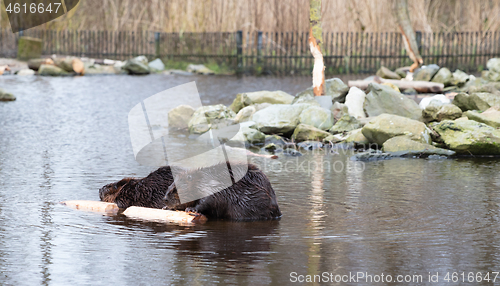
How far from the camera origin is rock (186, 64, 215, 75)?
27.5 meters

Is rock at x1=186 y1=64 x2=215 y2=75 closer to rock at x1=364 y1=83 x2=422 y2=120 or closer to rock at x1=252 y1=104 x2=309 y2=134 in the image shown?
rock at x1=364 y1=83 x2=422 y2=120

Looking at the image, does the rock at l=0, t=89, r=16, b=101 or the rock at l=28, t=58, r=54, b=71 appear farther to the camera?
the rock at l=28, t=58, r=54, b=71

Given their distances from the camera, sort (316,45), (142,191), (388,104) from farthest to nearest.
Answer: (316,45) < (388,104) < (142,191)

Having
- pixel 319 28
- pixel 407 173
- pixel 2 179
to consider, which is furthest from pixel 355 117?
pixel 2 179

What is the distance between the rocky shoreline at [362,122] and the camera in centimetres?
1002

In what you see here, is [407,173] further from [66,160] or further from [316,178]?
[66,160]

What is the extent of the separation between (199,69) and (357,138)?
1752 centimetres

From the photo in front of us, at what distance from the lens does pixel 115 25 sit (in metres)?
34.7

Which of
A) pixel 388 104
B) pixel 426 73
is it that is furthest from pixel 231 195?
pixel 426 73

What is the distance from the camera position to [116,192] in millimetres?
6492

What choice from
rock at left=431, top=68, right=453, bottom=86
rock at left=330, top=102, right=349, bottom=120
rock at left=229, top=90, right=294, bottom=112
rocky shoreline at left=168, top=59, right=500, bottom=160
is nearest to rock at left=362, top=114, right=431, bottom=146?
rocky shoreline at left=168, top=59, right=500, bottom=160

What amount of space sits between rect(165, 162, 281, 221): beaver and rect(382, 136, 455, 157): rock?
441cm

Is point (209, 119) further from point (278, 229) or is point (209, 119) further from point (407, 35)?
point (407, 35)

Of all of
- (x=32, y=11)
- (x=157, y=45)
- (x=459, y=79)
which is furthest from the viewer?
(x=32, y=11)
